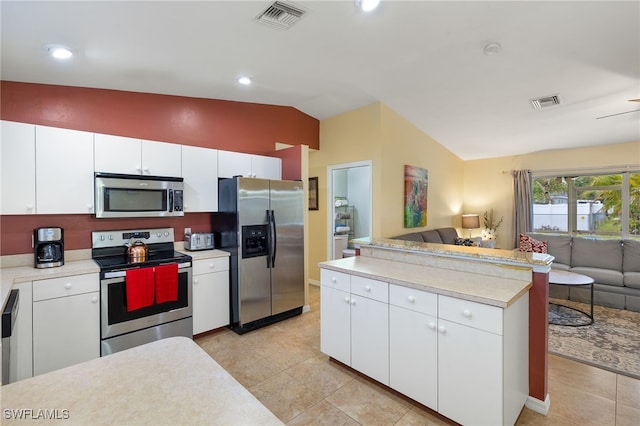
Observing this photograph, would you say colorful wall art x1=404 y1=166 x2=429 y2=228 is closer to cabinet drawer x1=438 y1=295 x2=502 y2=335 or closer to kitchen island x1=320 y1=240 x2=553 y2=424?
kitchen island x1=320 y1=240 x2=553 y2=424

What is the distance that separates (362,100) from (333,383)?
348 cm

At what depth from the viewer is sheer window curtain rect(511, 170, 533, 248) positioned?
5957mm

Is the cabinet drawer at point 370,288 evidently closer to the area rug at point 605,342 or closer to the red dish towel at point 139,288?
the red dish towel at point 139,288

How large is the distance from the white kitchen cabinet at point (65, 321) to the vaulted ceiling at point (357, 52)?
1785 mm

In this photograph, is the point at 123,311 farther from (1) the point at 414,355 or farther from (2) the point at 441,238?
(2) the point at 441,238

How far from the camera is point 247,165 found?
12.6ft

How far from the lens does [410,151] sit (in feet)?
16.1

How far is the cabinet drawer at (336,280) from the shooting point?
253cm

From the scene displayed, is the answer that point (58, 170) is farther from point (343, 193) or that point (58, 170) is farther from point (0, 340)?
point (343, 193)

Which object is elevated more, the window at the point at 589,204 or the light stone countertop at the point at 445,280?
the window at the point at 589,204

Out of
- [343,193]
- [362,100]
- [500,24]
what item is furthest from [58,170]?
Result: [343,193]

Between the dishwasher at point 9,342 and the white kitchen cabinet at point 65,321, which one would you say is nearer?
the dishwasher at point 9,342

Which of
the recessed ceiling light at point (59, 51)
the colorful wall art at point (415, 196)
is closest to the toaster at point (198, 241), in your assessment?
the recessed ceiling light at point (59, 51)

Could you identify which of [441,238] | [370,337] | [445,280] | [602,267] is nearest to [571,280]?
[602,267]
